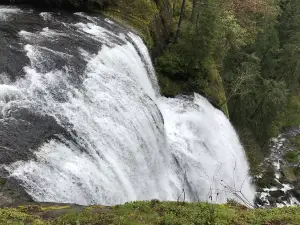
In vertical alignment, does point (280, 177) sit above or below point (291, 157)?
below

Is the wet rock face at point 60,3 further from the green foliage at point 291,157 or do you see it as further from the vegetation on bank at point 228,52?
the green foliage at point 291,157

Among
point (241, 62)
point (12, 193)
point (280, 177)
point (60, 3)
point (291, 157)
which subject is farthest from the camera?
point (291, 157)

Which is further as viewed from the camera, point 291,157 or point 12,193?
point 291,157

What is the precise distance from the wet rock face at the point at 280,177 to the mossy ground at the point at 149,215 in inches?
676

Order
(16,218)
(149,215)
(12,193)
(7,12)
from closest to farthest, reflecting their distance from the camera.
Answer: (16,218), (149,215), (12,193), (7,12)

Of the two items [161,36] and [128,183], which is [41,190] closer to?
[128,183]

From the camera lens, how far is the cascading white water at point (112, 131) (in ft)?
39.6

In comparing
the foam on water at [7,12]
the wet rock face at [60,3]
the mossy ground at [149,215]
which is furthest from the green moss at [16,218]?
the wet rock face at [60,3]

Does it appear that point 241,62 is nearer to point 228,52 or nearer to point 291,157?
point 228,52

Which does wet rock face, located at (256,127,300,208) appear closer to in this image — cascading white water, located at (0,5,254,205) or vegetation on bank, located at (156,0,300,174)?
vegetation on bank, located at (156,0,300,174)

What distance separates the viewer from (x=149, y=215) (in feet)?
33.1

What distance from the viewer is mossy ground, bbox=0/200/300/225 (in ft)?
30.0

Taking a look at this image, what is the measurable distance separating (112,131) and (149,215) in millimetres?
5567

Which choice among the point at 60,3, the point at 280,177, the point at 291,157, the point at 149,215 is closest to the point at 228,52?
the point at 291,157
